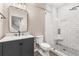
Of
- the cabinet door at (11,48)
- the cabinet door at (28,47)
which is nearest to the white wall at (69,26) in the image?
the cabinet door at (28,47)

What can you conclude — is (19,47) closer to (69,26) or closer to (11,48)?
(11,48)

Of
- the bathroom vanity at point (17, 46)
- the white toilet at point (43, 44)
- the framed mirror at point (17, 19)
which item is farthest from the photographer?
the white toilet at point (43, 44)

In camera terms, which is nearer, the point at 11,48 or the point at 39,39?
the point at 11,48

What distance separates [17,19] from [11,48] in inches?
19.4

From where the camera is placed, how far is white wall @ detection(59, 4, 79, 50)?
60.4 inches

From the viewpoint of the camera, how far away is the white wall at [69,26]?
1.53m

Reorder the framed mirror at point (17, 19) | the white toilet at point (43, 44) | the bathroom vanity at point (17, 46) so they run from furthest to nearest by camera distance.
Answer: the white toilet at point (43, 44)
the framed mirror at point (17, 19)
the bathroom vanity at point (17, 46)

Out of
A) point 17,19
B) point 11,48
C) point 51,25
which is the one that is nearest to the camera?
point 11,48

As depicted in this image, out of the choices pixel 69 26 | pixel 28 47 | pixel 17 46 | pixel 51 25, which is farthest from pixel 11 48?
pixel 69 26

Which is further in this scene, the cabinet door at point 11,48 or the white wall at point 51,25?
the white wall at point 51,25

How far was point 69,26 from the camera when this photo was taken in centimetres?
156

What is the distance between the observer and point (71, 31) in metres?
1.57

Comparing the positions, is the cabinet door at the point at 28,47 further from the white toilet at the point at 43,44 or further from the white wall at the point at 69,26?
the white wall at the point at 69,26

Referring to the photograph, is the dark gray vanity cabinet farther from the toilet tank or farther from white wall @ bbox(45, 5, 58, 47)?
white wall @ bbox(45, 5, 58, 47)
